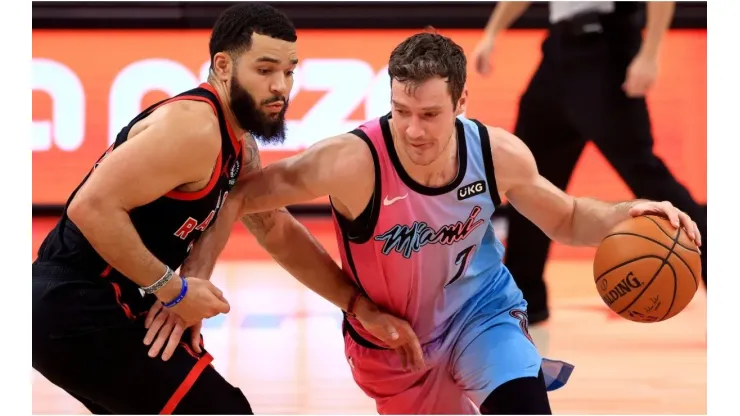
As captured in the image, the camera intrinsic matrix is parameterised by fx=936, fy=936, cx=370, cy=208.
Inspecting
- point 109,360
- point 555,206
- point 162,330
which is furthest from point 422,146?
point 109,360

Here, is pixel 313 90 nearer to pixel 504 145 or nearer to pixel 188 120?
pixel 504 145

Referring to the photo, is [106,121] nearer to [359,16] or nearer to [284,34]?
[359,16]

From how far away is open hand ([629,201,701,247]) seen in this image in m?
3.44

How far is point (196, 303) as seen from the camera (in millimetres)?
3189

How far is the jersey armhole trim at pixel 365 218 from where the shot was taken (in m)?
3.40

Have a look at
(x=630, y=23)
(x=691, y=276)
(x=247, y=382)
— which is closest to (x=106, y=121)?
(x=247, y=382)

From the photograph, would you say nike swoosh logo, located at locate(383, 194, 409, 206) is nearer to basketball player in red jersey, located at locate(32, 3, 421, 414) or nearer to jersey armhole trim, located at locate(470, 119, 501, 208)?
jersey armhole trim, located at locate(470, 119, 501, 208)

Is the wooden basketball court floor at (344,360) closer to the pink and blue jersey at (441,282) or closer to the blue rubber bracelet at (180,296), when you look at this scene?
the pink and blue jersey at (441,282)

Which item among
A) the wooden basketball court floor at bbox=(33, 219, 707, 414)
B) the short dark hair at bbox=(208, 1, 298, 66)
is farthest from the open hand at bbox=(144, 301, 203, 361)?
the wooden basketball court floor at bbox=(33, 219, 707, 414)

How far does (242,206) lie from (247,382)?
167cm

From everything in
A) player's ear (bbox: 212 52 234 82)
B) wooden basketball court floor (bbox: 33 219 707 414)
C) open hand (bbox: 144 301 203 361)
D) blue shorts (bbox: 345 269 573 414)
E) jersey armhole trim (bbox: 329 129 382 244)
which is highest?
player's ear (bbox: 212 52 234 82)

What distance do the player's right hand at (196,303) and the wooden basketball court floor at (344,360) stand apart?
4.45 feet

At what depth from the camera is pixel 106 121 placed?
859 centimetres

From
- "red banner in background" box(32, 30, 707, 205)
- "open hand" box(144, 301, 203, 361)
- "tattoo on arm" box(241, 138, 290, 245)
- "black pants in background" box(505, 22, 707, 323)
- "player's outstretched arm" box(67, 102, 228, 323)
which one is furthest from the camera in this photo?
"red banner in background" box(32, 30, 707, 205)
